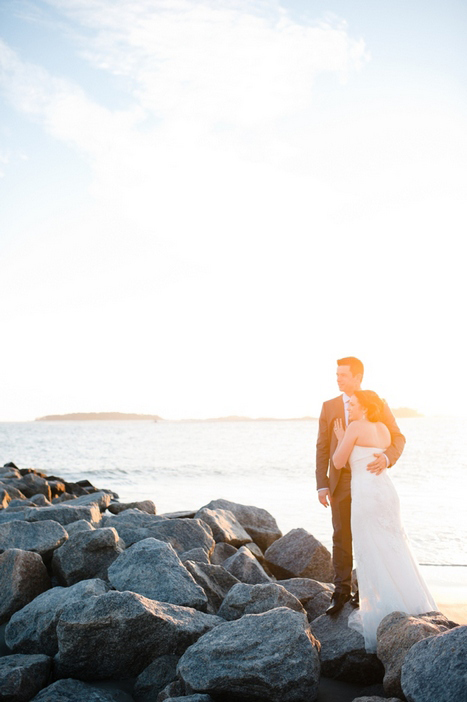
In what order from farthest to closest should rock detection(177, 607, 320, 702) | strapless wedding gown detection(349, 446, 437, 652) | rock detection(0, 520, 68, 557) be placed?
rock detection(0, 520, 68, 557), strapless wedding gown detection(349, 446, 437, 652), rock detection(177, 607, 320, 702)

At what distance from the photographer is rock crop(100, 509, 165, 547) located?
24.7 feet

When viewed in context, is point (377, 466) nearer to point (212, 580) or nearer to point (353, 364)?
point (353, 364)

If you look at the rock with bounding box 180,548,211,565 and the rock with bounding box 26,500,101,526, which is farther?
the rock with bounding box 26,500,101,526

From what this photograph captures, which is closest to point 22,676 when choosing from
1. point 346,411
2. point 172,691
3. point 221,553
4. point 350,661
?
→ point 172,691

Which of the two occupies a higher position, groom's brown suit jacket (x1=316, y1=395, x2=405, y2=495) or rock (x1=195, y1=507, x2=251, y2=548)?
groom's brown suit jacket (x1=316, y1=395, x2=405, y2=495)

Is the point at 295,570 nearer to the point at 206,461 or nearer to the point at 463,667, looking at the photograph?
the point at 463,667

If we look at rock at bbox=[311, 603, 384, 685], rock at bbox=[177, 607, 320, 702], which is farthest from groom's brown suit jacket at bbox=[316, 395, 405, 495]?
rock at bbox=[177, 607, 320, 702]

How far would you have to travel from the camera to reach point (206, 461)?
33.8m

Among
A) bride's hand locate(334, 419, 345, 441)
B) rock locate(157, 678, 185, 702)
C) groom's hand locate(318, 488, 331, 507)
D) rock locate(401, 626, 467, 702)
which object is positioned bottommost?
rock locate(157, 678, 185, 702)

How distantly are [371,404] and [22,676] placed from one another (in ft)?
11.6

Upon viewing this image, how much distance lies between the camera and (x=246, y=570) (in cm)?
659

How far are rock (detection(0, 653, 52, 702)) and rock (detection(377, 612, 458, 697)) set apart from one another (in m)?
2.55

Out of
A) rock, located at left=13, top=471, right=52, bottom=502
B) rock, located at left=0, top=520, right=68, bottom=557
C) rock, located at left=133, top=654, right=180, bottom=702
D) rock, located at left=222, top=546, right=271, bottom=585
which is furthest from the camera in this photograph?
rock, located at left=13, top=471, right=52, bottom=502

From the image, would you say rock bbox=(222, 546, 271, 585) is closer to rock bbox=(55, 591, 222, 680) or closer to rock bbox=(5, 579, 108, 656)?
rock bbox=(5, 579, 108, 656)
